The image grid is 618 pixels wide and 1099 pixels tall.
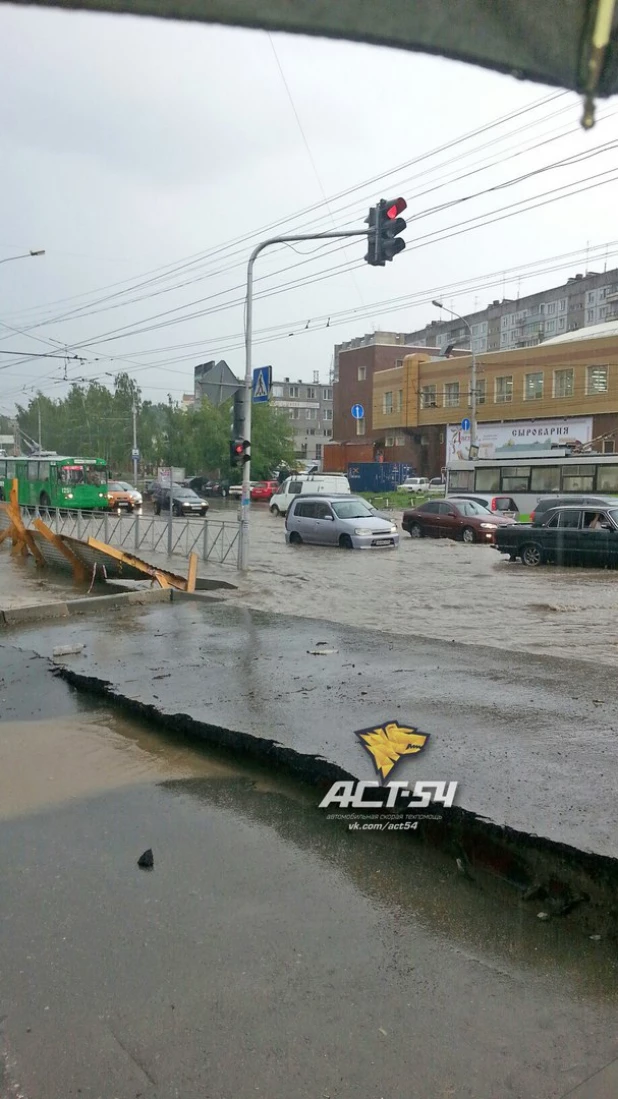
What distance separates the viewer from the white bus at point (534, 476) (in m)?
28.8

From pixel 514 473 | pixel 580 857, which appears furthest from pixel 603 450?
pixel 580 857

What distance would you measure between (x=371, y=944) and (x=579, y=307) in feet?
264

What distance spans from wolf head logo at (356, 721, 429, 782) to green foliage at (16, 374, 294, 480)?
2057 inches

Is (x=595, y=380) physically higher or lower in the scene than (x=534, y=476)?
higher

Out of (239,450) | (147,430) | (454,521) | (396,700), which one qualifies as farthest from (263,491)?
(396,700)

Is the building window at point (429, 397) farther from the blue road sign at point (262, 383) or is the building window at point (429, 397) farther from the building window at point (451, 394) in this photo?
the blue road sign at point (262, 383)

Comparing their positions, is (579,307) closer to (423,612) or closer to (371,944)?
(423,612)

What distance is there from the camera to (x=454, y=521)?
26.9 metres

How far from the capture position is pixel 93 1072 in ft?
8.73

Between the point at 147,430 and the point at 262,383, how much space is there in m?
45.1

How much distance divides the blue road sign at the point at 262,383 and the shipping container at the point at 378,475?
37520 millimetres

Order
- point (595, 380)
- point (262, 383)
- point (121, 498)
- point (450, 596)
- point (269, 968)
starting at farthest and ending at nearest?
point (595, 380) < point (121, 498) < point (262, 383) < point (450, 596) < point (269, 968)

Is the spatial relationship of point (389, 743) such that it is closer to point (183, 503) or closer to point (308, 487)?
point (308, 487)

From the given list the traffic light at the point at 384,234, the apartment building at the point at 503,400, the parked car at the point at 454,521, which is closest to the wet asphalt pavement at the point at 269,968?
the traffic light at the point at 384,234
